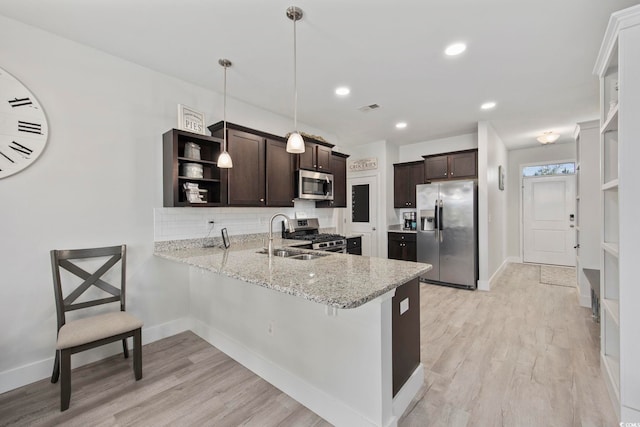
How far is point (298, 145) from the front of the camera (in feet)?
7.07

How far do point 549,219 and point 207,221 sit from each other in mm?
7020

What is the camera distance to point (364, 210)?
5895mm

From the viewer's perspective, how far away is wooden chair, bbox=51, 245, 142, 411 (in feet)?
6.03

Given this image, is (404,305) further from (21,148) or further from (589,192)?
(589,192)

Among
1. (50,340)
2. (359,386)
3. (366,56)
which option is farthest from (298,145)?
(50,340)

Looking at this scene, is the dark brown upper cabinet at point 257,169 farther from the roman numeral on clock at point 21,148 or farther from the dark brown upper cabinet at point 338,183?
the roman numeral on clock at point 21,148

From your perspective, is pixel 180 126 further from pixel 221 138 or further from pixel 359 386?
pixel 359 386

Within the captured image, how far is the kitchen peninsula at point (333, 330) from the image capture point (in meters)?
1.50

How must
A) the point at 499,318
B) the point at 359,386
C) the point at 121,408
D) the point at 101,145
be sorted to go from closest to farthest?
1. the point at 359,386
2. the point at 121,408
3. the point at 101,145
4. the point at 499,318

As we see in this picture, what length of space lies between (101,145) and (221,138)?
3.50 ft

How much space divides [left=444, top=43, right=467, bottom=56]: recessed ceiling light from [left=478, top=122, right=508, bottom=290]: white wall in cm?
237

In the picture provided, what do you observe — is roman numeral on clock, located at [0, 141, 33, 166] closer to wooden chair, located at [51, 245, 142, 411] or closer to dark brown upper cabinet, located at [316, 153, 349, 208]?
wooden chair, located at [51, 245, 142, 411]

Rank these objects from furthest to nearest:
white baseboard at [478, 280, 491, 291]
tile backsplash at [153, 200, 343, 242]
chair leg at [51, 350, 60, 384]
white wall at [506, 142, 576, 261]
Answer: white wall at [506, 142, 576, 261]
white baseboard at [478, 280, 491, 291]
tile backsplash at [153, 200, 343, 242]
chair leg at [51, 350, 60, 384]

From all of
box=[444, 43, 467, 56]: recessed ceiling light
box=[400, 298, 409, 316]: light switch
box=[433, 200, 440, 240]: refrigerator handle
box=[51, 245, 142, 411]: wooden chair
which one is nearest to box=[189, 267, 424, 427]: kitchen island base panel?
box=[400, 298, 409, 316]: light switch
